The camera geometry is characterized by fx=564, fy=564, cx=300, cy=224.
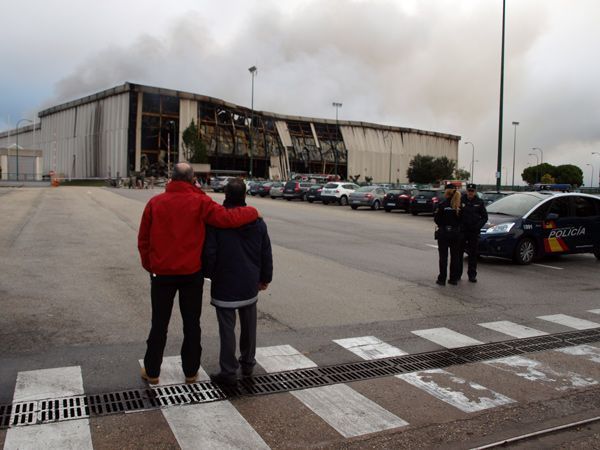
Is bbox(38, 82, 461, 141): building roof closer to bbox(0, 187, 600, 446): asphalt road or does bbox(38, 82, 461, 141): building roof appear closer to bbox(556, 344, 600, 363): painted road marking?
bbox(0, 187, 600, 446): asphalt road

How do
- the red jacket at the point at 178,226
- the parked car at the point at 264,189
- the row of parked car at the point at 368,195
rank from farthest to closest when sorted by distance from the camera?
1. the parked car at the point at 264,189
2. the row of parked car at the point at 368,195
3. the red jacket at the point at 178,226

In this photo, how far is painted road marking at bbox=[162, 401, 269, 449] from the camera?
11.9ft

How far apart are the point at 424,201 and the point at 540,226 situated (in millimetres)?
17300

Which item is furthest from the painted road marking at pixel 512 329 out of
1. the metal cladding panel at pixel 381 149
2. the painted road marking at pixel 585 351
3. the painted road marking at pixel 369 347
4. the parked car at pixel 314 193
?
the metal cladding panel at pixel 381 149

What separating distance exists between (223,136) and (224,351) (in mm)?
88892

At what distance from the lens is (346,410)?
166 inches

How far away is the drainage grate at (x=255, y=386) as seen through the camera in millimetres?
4020

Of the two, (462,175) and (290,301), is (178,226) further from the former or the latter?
(462,175)

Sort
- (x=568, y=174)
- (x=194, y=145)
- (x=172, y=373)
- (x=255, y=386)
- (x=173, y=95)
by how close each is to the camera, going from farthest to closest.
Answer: (x=568, y=174), (x=173, y=95), (x=194, y=145), (x=172, y=373), (x=255, y=386)

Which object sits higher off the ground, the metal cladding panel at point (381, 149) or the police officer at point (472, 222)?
the metal cladding panel at point (381, 149)

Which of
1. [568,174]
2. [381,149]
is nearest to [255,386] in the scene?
[381,149]

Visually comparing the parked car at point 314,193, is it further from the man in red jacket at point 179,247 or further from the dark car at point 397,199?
the man in red jacket at point 179,247

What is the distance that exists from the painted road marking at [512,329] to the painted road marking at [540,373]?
3.03 feet

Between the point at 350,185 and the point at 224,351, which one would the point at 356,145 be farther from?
the point at 224,351
